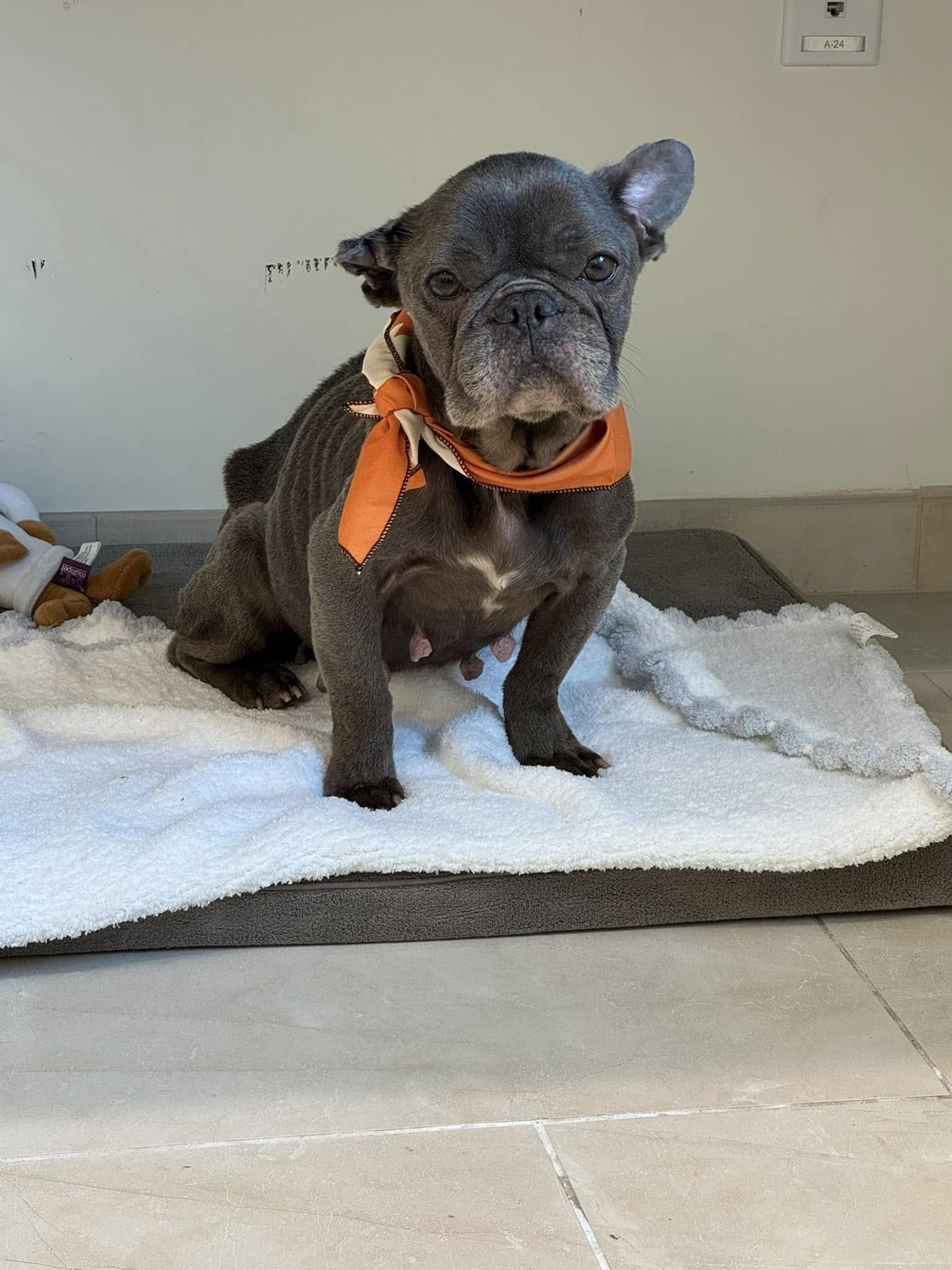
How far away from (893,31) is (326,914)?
284cm

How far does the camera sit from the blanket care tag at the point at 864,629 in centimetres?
301

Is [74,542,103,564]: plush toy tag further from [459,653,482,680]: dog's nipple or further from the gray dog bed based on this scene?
the gray dog bed

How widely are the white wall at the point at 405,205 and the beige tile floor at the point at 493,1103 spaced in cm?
213

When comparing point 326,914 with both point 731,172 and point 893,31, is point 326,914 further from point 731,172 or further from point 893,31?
point 893,31

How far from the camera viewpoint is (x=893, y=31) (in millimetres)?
3562

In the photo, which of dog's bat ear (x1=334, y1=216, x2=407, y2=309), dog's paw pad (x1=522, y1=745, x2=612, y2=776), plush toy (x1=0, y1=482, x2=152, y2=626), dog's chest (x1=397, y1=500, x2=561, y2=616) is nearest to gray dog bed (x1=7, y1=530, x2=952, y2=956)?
dog's paw pad (x1=522, y1=745, x2=612, y2=776)

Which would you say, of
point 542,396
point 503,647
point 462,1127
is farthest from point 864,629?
point 462,1127

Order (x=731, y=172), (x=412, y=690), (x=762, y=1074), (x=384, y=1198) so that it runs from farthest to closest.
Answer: (x=731, y=172) < (x=412, y=690) < (x=762, y=1074) < (x=384, y=1198)

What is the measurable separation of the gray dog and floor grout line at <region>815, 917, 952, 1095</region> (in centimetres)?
56

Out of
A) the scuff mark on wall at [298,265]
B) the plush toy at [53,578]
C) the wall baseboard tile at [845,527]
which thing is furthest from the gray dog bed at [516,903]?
the scuff mark on wall at [298,265]

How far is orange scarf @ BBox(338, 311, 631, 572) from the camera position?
7.00 ft

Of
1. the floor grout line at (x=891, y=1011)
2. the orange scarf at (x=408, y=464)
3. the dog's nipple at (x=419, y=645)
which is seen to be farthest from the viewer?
the dog's nipple at (x=419, y=645)

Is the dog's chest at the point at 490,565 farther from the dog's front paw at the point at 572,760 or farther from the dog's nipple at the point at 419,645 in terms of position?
the dog's front paw at the point at 572,760

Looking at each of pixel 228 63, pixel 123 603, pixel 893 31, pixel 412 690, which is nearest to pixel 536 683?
pixel 412 690
